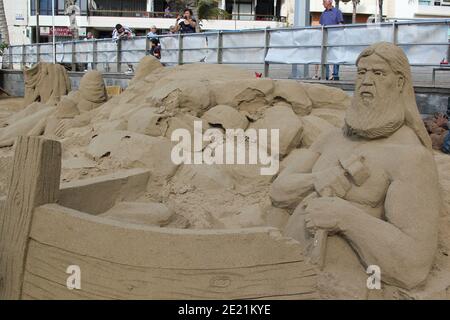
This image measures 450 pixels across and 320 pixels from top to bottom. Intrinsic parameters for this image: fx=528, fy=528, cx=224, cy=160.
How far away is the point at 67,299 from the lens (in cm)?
231

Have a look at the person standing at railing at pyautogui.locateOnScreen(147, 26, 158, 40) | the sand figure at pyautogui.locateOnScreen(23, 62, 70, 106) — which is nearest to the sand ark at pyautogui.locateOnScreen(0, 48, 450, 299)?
the sand figure at pyautogui.locateOnScreen(23, 62, 70, 106)

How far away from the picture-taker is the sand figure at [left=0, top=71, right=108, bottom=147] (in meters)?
7.23

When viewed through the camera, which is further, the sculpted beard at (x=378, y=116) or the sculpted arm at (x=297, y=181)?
the sculpted arm at (x=297, y=181)

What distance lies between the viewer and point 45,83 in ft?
34.5

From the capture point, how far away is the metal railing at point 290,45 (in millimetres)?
6617

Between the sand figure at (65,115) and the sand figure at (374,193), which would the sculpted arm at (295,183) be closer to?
the sand figure at (374,193)

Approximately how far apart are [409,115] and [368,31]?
4.66 meters

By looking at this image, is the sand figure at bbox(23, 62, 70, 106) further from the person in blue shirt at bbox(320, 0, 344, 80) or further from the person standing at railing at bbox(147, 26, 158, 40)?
the person in blue shirt at bbox(320, 0, 344, 80)

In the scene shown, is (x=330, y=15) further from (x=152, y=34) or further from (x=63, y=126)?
(x=152, y=34)

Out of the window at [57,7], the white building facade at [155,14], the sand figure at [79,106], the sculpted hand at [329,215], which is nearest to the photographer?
the sculpted hand at [329,215]

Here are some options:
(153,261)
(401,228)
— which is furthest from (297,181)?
(153,261)

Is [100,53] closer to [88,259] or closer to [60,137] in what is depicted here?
[60,137]
